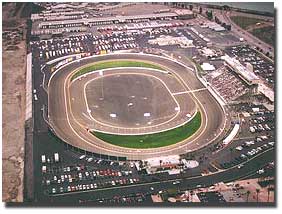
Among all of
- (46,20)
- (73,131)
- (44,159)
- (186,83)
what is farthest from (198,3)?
(44,159)

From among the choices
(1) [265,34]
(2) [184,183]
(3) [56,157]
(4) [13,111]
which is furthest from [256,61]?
(4) [13,111]

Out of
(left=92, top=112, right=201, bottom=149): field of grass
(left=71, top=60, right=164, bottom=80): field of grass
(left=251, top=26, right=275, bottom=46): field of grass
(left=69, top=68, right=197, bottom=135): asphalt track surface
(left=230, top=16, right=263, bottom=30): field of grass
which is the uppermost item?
(left=230, top=16, right=263, bottom=30): field of grass

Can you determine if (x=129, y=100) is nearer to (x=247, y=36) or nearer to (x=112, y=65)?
(x=112, y=65)

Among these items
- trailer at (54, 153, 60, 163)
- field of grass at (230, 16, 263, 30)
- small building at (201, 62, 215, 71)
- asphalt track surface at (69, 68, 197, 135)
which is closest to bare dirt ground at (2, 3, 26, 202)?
trailer at (54, 153, 60, 163)

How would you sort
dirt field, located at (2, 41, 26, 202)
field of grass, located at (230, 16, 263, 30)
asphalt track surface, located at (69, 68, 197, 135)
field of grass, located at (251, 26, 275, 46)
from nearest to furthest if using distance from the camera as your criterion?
dirt field, located at (2, 41, 26, 202) → asphalt track surface, located at (69, 68, 197, 135) → field of grass, located at (251, 26, 275, 46) → field of grass, located at (230, 16, 263, 30)

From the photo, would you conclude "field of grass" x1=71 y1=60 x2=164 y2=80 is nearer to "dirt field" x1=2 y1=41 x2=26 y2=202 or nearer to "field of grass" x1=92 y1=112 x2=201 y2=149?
"dirt field" x1=2 y1=41 x2=26 y2=202

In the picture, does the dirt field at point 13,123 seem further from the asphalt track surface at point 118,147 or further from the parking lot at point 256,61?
the parking lot at point 256,61

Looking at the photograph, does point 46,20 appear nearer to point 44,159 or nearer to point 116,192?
point 44,159
